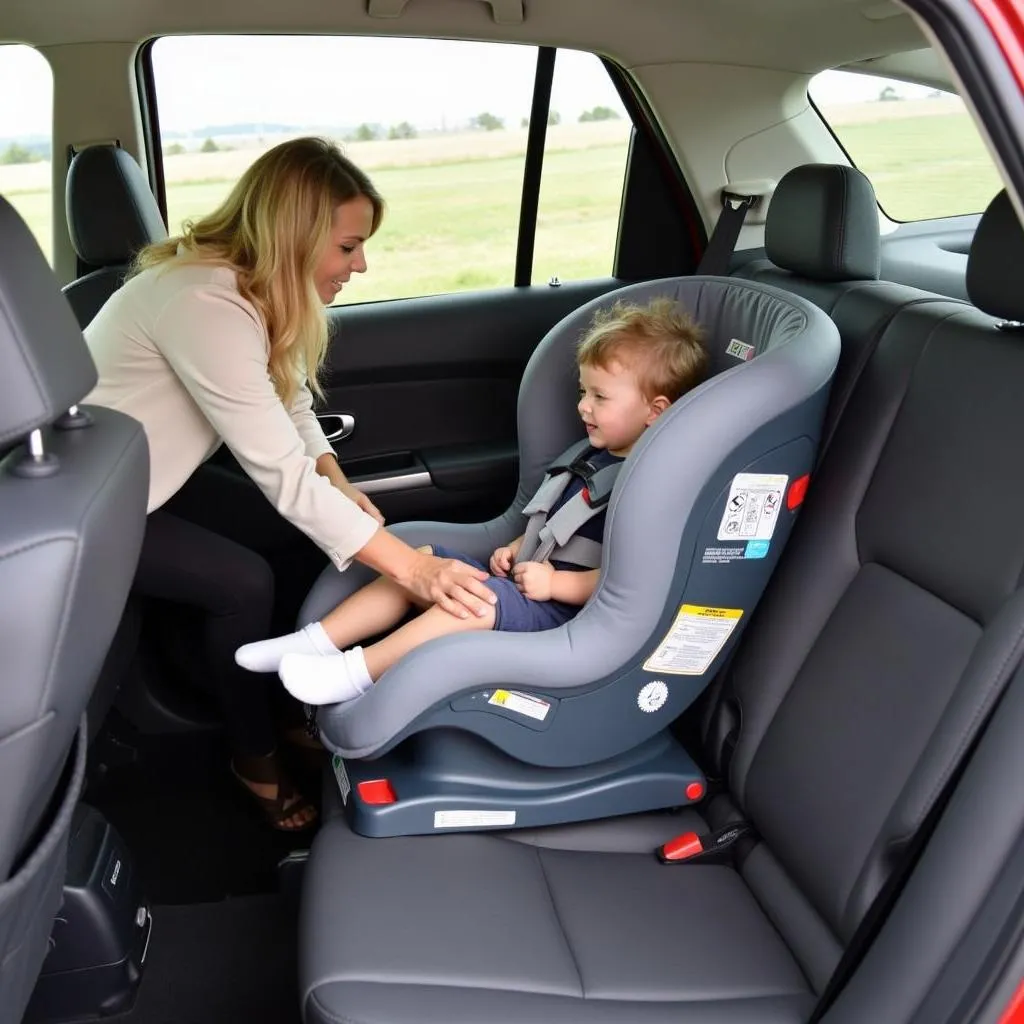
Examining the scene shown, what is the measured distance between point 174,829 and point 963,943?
1630 millimetres

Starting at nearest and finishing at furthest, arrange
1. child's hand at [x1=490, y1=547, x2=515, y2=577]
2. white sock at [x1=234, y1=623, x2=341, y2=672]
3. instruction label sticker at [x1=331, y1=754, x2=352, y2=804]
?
instruction label sticker at [x1=331, y1=754, x2=352, y2=804], white sock at [x1=234, y1=623, x2=341, y2=672], child's hand at [x1=490, y1=547, x2=515, y2=577]

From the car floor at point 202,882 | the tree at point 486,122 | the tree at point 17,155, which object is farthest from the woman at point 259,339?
the tree at point 486,122

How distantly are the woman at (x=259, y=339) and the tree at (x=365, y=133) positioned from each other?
89.3 inches

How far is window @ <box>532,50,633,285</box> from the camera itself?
2.90 metres

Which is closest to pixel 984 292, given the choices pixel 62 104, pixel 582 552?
pixel 582 552

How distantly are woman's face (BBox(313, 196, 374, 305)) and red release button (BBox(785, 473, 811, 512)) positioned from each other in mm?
874

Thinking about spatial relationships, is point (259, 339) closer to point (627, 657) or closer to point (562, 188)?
point (627, 657)

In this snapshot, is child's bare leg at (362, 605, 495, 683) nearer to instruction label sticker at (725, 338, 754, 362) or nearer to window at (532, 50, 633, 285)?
instruction label sticker at (725, 338, 754, 362)

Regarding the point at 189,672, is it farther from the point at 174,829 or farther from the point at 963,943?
the point at 963,943

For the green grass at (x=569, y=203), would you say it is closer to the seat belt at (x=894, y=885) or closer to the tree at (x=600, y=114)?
the tree at (x=600, y=114)

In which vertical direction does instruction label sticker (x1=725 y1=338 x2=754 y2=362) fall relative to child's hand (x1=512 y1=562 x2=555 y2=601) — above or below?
above

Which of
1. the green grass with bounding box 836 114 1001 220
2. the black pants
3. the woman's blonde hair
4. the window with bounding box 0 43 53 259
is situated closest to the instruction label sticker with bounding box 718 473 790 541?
the woman's blonde hair

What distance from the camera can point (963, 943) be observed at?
117cm

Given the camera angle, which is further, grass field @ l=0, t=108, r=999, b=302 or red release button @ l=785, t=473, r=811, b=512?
grass field @ l=0, t=108, r=999, b=302
